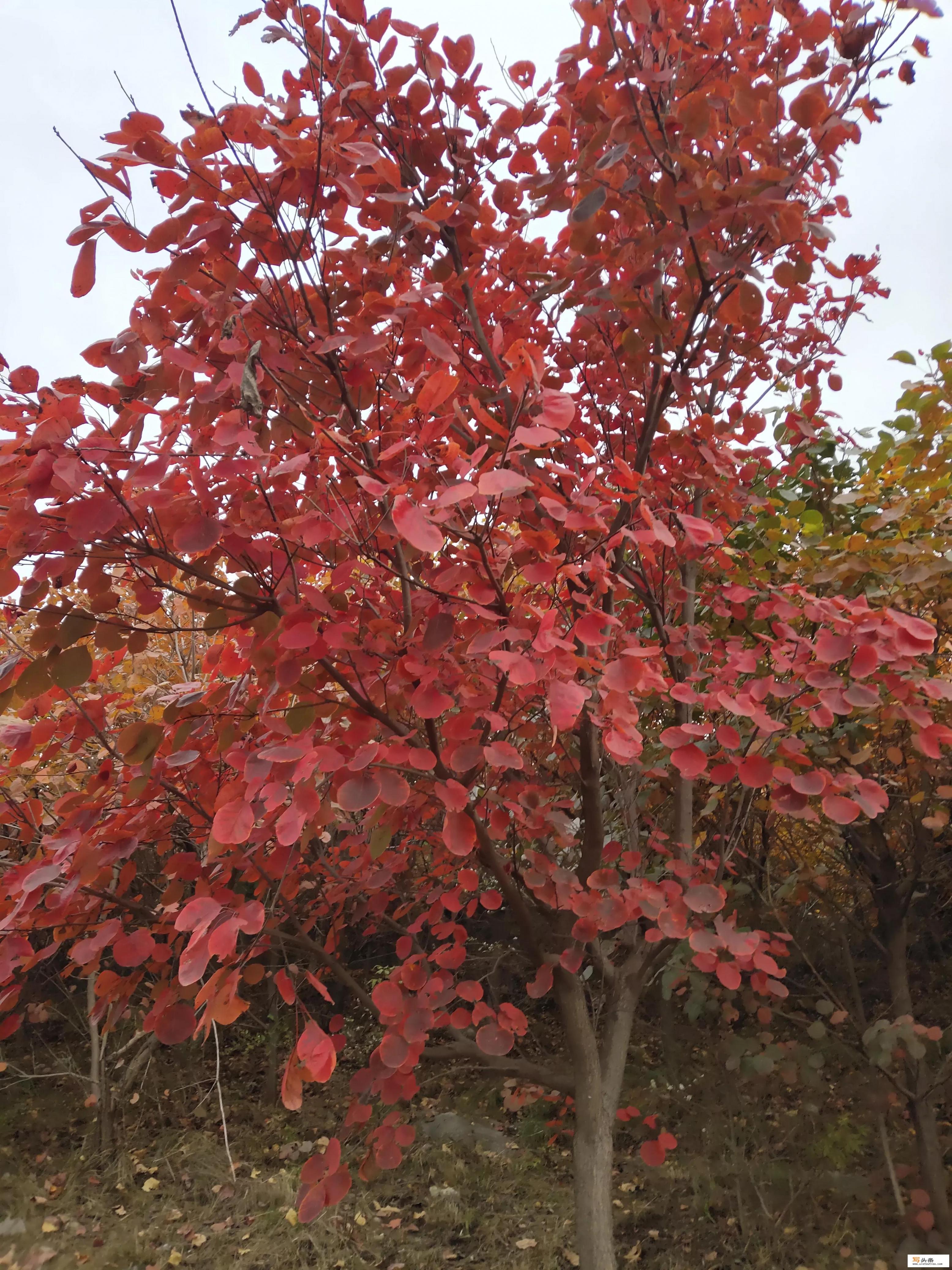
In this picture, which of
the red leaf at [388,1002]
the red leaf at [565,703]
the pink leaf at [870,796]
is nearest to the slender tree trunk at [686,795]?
the pink leaf at [870,796]

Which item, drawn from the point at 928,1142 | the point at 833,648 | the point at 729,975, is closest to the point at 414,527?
the point at 833,648

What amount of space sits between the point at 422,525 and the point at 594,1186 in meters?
2.01

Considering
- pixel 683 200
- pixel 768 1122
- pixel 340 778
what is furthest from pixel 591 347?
pixel 768 1122

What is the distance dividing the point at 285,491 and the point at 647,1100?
400cm

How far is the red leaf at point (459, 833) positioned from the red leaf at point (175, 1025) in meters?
0.61

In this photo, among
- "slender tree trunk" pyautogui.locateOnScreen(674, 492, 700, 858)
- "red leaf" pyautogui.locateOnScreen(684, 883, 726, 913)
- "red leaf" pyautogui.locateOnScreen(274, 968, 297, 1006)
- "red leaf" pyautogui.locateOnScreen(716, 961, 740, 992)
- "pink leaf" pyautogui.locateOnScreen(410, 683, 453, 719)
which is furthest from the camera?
"slender tree trunk" pyautogui.locateOnScreen(674, 492, 700, 858)

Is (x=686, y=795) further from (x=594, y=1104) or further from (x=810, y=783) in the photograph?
(x=810, y=783)

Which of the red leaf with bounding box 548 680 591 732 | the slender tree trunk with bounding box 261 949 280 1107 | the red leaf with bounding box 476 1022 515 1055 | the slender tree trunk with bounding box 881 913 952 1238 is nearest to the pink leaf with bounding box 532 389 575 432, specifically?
the red leaf with bounding box 548 680 591 732

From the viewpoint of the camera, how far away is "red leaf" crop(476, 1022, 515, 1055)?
204 cm

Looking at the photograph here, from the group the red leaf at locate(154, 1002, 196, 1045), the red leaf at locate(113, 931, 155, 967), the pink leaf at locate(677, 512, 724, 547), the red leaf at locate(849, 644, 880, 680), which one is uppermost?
the pink leaf at locate(677, 512, 724, 547)

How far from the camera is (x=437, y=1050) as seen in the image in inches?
83.1

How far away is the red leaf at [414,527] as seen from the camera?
3.34 ft

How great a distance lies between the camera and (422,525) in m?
1.04

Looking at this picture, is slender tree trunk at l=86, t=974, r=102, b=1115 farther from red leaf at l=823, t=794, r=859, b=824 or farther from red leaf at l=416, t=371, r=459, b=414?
red leaf at l=416, t=371, r=459, b=414
